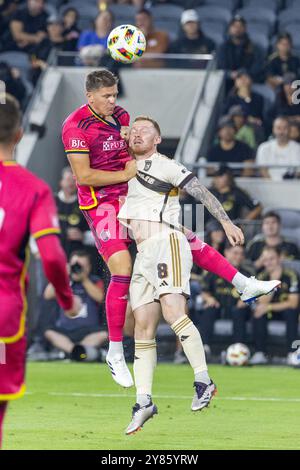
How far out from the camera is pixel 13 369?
715 cm

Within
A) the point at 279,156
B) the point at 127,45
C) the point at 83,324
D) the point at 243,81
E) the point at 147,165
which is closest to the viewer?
the point at 147,165

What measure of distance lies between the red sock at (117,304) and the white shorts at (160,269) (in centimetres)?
27

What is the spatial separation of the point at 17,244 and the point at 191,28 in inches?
A: 606

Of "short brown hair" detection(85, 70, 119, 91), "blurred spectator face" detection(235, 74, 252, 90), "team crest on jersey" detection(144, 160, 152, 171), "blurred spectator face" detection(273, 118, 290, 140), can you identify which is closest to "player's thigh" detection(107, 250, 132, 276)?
"team crest on jersey" detection(144, 160, 152, 171)

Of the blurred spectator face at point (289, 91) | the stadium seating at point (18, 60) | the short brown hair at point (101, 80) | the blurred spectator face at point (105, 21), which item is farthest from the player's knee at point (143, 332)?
the stadium seating at point (18, 60)

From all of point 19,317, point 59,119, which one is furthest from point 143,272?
point 59,119

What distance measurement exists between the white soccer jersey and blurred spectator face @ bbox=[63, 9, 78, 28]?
42.4ft

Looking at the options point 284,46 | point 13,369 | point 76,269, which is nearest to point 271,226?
point 76,269

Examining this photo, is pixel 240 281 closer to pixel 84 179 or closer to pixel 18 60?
pixel 84 179

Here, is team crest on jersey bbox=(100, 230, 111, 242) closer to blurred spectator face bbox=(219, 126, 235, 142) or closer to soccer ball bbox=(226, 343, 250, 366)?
soccer ball bbox=(226, 343, 250, 366)

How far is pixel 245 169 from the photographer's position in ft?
65.2

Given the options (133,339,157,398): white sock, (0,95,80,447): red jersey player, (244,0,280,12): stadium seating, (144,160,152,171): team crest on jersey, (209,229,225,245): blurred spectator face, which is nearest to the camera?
(0,95,80,447): red jersey player

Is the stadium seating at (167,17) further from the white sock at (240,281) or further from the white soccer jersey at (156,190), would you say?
the white soccer jersey at (156,190)

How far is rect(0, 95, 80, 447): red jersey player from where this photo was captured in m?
6.98
